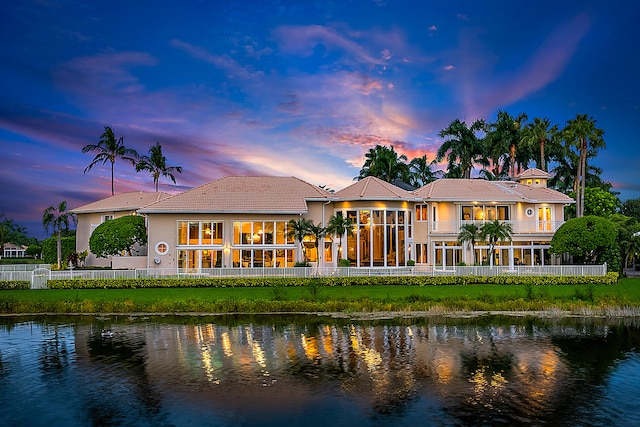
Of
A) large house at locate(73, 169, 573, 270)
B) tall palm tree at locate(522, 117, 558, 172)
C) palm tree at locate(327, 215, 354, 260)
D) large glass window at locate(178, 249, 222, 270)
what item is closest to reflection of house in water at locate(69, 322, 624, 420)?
palm tree at locate(327, 215, 354, 260)

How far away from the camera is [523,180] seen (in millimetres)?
51156

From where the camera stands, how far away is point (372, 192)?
136 ft

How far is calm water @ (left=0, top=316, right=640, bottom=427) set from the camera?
508 inches

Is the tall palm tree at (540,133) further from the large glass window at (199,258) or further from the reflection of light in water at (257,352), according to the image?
the reflection of light in water at (257,352)

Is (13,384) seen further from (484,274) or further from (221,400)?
(484,274)

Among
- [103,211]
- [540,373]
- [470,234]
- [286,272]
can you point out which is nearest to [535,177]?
[470,234]

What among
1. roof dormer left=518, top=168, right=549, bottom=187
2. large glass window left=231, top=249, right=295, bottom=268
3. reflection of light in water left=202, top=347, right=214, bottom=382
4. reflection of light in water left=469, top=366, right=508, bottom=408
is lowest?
reflection of light in water left=469, top=366, right=508, bottom=408

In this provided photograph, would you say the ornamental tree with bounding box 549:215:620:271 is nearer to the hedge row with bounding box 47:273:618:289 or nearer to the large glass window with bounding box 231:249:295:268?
the hedge row with bounding box 47:273:618:289

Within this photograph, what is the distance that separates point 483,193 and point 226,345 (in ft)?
102

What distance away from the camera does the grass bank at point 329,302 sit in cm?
2658

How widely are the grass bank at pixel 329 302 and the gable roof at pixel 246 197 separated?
9858 mm

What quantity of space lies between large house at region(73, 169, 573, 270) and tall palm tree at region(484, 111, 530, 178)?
16300mm

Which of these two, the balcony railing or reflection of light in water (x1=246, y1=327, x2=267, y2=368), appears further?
the balcony railing

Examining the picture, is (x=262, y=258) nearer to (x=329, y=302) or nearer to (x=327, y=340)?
(x=329, y=302)
